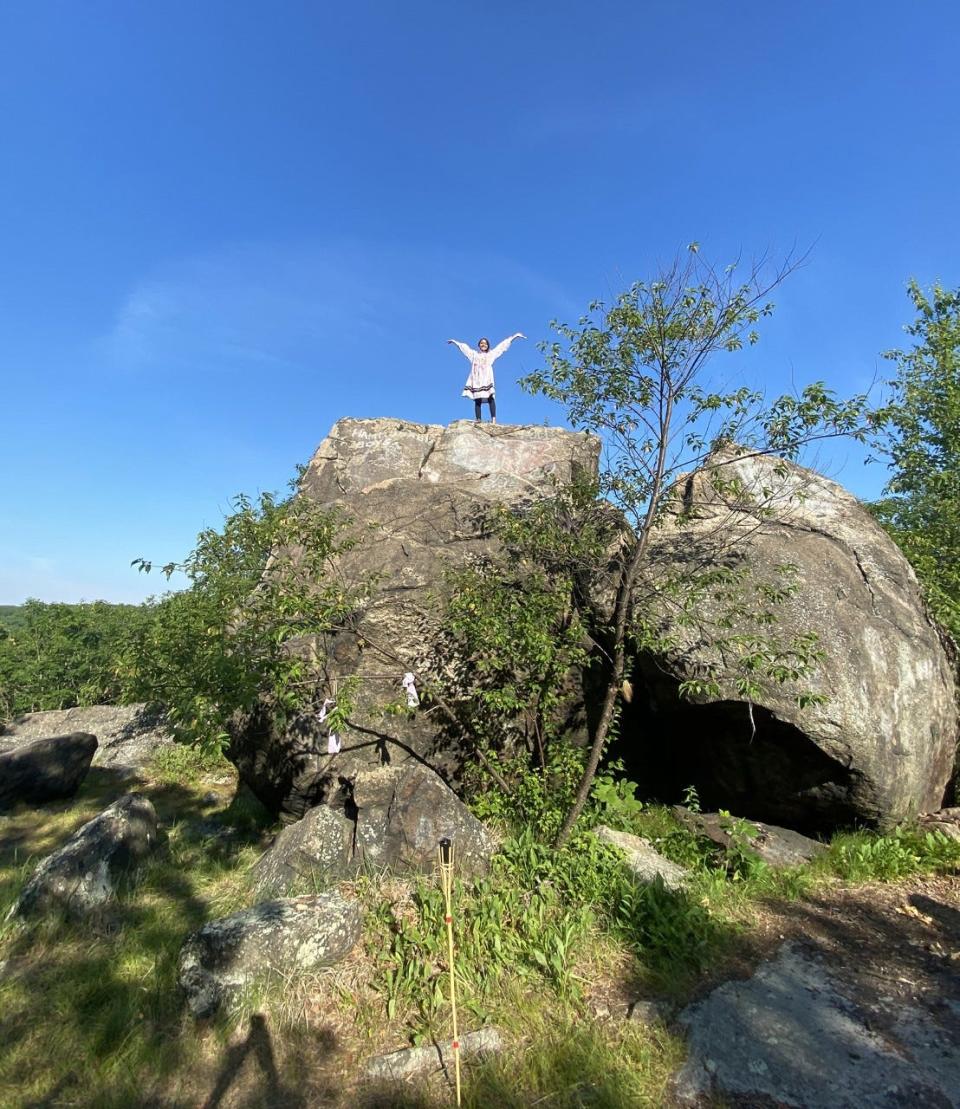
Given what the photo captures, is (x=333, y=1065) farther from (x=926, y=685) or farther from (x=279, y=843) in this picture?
(x=926, y=685)

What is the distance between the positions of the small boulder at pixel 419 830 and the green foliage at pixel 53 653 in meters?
14.2

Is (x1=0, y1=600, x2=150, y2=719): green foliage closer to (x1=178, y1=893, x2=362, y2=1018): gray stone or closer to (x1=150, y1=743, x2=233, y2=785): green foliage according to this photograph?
(x1=150, y1=743, x2=233, y2=785): green foliage

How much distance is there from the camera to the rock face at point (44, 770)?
9586mm

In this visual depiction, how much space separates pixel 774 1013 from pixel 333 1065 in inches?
111

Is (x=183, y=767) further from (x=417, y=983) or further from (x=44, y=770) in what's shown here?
(x=417, y=983)

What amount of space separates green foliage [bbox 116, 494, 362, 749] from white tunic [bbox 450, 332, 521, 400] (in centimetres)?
494

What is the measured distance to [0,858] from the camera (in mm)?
7672

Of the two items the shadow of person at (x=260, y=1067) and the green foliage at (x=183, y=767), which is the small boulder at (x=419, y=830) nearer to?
the shadow of person at (x=260, y=1067)

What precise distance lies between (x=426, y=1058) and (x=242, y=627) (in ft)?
12.2

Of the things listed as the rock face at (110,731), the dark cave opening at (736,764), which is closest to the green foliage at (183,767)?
the rock face at (110,731)

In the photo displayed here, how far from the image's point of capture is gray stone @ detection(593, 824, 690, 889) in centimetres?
559

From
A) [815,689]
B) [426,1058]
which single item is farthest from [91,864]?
[815,689]

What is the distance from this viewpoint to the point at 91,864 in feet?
19.2

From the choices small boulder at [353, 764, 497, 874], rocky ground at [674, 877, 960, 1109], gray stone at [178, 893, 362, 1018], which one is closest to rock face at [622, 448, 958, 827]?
rocky ground at [674, 877, 960, 1109]
